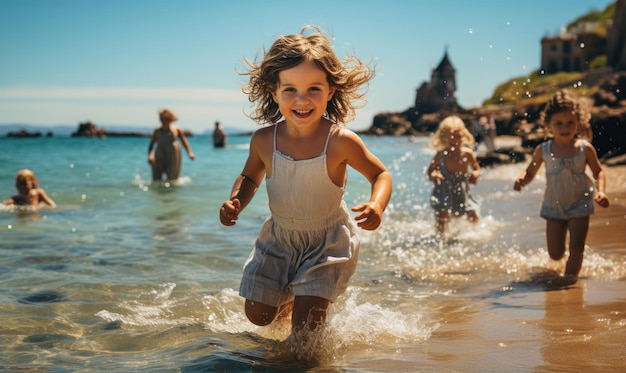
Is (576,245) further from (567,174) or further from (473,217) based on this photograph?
(473,217)

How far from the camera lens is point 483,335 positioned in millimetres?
4180

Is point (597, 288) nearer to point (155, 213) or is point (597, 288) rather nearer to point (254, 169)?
point (254, 169)

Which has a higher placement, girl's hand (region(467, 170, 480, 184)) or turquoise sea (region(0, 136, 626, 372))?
girl's hand (region(467, 170, 480, 184))

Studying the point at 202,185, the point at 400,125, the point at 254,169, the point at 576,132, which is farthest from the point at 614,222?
the point at 400,125

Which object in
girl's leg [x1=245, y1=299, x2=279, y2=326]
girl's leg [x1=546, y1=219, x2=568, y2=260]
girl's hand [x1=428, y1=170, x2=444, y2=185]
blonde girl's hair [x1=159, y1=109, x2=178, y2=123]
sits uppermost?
blonde girl's hair [x1=159, y1=109, x2=178, y2=123]

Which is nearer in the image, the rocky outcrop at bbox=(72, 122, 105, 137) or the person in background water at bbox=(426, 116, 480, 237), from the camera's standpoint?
the person in background water at bbox=(426, 116, 480, 237)

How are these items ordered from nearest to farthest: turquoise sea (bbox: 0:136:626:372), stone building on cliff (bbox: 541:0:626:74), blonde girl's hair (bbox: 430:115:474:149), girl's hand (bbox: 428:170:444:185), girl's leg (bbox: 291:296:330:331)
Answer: turquoise sea (bbox: 0:136:626:372) → girl's leg (bbox: 291:296:330:331) → girl's hand (bbox: 428:170:444:185) → blonde girl's hair (bbox: 430:115:474:149) → stone building on cliff (bbox: 541:0:626:74)

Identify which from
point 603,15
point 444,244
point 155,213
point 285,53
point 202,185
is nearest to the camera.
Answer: point 285,53

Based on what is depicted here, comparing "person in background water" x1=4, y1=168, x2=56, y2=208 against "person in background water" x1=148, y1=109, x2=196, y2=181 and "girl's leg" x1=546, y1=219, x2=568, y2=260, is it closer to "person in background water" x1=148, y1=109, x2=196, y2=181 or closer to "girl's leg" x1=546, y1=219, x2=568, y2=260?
"person in background water" x1=148, y1=109, x2=196, y2=181

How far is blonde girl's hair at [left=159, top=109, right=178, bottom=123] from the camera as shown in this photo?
15.6 metres

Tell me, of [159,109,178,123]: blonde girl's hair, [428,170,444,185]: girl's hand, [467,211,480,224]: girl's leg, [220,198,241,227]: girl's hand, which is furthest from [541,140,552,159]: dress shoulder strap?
[159,109,178,123]: blonde girl's hair

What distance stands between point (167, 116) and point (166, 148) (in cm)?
86

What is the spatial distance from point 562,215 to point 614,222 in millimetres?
2674

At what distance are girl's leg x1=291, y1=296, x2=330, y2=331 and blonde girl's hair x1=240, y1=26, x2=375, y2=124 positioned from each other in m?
1.08
